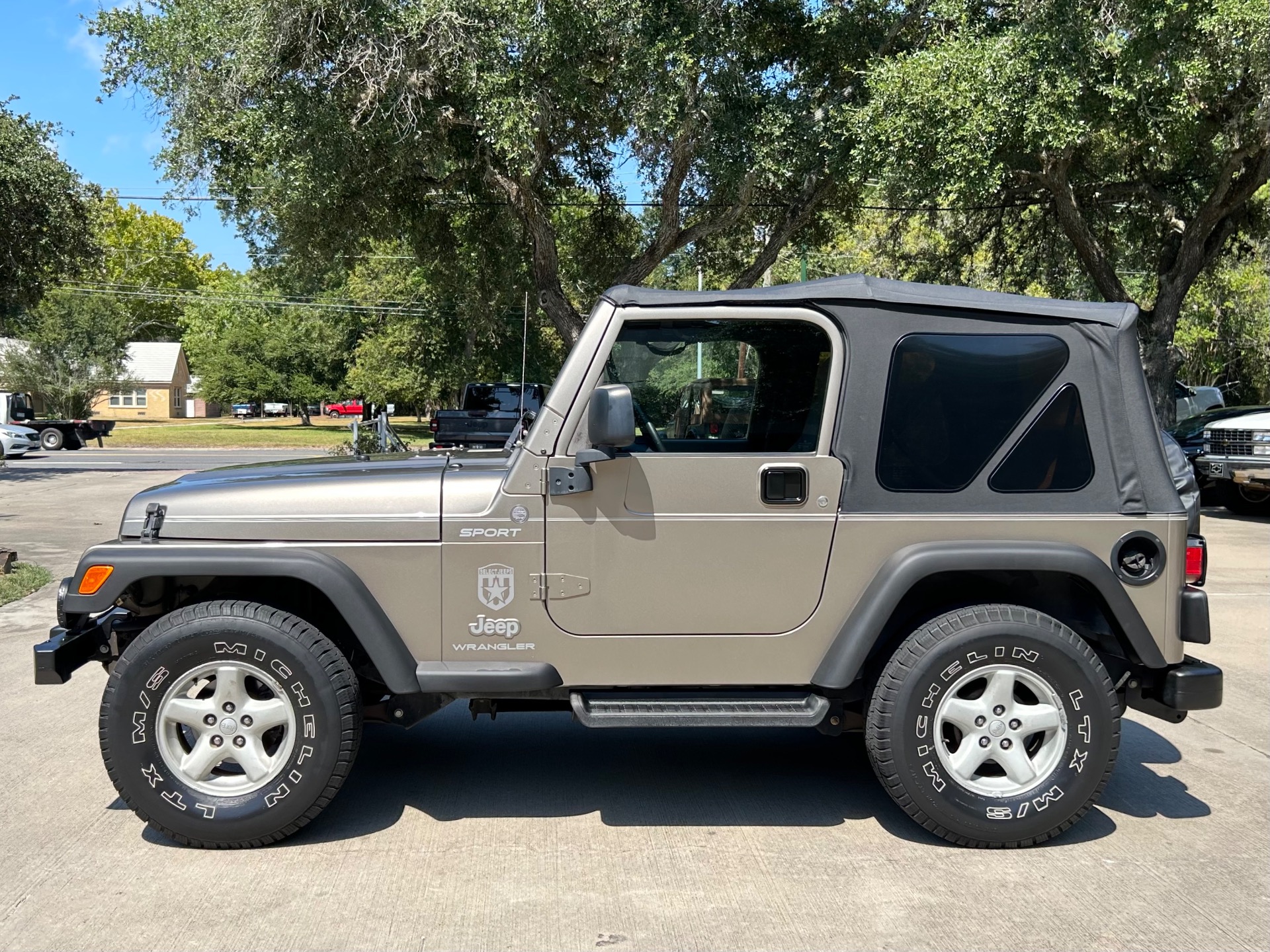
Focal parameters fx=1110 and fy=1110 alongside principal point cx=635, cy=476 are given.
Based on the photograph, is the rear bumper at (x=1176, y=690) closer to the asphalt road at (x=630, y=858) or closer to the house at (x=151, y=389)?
the asphalt road at (x=630, y=858)

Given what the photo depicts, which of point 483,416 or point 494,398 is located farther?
point 494,398

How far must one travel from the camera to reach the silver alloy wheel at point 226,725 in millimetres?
3938

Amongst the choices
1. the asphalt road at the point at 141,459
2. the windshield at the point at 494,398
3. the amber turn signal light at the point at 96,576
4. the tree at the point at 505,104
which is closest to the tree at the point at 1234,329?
the tree at the point at 505,104

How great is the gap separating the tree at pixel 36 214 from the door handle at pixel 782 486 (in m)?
20.5

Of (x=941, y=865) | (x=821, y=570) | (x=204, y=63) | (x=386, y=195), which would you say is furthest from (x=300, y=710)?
(x=386, y=195)

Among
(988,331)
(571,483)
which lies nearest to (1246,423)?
(988,331)

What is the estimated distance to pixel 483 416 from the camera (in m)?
19.9

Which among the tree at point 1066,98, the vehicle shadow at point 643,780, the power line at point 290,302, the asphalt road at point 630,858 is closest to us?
the asphalt road at point 630,858


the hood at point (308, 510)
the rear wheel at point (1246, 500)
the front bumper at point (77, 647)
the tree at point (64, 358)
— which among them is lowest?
the rear wheel at point (1246, 500)

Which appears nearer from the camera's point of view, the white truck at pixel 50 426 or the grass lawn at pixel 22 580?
the grass lawn at pixel 22 580

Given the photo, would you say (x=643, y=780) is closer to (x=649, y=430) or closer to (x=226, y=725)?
(x=649, y=430)

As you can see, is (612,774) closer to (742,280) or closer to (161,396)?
Result: (742,280)

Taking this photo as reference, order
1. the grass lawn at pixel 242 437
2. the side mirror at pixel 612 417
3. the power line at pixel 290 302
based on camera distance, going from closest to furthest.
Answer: the side mirror at pixel 612 417 → the grass lawn at pixel 242 437 → the power line at pixel 290 302

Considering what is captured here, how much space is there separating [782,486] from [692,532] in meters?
0.37
